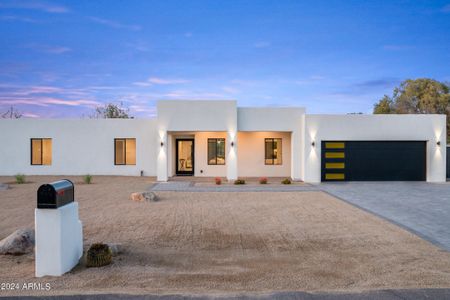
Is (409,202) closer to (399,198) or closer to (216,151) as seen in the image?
(399,198)

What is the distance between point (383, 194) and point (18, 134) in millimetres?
18303

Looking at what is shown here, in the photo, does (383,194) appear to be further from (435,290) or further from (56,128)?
(56,128)

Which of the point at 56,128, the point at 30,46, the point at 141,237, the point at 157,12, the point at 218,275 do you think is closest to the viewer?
the point at 218,275

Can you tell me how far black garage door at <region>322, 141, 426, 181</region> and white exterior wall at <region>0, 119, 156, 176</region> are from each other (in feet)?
30.1

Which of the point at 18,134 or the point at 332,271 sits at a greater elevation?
the point at 18,134

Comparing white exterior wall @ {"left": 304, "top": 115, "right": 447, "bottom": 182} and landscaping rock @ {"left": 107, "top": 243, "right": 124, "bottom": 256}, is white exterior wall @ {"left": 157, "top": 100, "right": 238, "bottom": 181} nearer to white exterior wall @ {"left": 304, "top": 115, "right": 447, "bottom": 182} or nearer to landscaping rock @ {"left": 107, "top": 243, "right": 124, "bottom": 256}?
white exterior wall @ {"left": 304, "top": 115, "right": 447, "bottom": 182}

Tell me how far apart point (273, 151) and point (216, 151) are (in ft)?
10.1

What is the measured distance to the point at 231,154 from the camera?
16859 mm

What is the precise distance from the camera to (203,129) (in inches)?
657

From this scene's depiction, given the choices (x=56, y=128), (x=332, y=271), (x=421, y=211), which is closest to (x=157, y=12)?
(x=56, y=128)

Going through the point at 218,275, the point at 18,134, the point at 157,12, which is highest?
the point at 157,12

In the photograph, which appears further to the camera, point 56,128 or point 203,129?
point 56,128

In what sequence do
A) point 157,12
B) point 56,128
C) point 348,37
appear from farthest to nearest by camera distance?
point 56,128 < point 348,37 < point 157,12

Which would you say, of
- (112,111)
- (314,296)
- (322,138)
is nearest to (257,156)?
(322,138)
